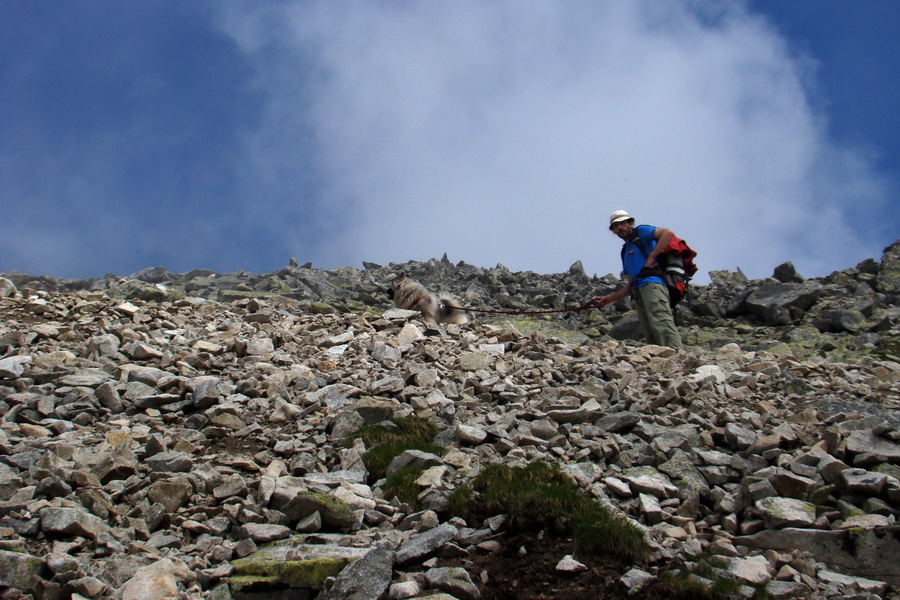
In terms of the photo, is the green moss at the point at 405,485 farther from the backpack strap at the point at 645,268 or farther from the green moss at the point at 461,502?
the backpack strap at the point at 645,268

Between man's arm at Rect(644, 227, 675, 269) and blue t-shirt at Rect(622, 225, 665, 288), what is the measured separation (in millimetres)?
183

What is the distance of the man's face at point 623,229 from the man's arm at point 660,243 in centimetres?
54

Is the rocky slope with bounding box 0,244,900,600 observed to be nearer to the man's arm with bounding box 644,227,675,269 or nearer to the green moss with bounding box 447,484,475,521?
the green moss with bounding box 447,484,475,521

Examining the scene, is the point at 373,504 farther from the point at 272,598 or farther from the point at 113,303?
the point at 113,303

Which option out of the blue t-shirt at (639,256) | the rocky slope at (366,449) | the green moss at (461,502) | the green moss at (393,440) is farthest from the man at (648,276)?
the green moss at (461,502)

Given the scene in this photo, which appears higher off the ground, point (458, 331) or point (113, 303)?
point (113, 303)

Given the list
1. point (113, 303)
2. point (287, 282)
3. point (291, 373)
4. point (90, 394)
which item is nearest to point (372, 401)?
point (291, 373)

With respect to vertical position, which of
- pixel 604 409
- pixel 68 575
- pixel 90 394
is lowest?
pixel 68 575

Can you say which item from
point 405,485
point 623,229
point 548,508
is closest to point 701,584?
point 548,508

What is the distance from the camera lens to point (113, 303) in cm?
1201

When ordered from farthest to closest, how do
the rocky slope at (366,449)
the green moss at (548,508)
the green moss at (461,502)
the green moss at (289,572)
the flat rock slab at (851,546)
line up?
the green moss at (461,502), the green moss at (548,508), the flat rock slab at (851,546), the rocky slope at (366,449), the green moss at (289,572)

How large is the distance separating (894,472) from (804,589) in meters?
1.94

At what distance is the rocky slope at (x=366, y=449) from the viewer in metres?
4.66

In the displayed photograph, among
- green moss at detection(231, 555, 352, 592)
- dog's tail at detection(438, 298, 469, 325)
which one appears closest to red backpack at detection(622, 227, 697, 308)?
dog's tail at detection(438, 298, 469, 325)
